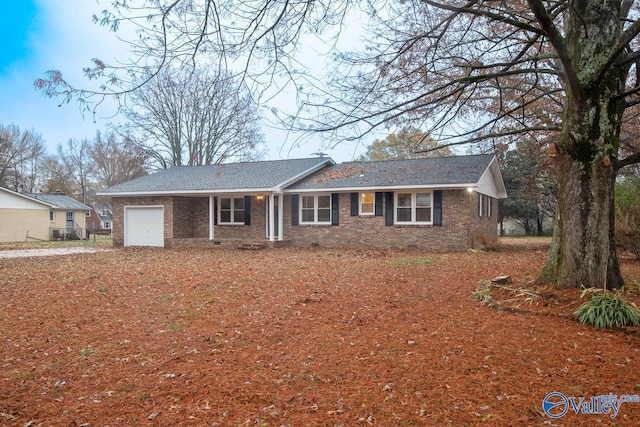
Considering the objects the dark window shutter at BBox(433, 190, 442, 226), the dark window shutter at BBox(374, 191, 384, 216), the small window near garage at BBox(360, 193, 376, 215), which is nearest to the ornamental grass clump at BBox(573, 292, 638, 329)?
the dark window shutter at BBox(433, 190, 442, 226)

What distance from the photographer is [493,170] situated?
62.9 ft

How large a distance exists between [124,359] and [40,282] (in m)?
6.10

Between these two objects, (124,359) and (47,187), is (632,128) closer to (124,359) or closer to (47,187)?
(124,359)

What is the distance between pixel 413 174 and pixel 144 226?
13351mm

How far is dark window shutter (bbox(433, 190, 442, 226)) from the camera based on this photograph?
1590 centimetres

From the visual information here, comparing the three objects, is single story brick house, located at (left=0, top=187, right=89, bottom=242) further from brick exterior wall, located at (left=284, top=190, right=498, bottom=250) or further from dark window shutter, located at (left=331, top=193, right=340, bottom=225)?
dark window shutter, located at (left=331, top=193, right=340, bottom=225)

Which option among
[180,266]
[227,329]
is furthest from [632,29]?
[180,266]

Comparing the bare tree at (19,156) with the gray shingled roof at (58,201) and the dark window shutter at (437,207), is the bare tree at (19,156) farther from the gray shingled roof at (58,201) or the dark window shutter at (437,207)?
the dark window shutter at (437,207)

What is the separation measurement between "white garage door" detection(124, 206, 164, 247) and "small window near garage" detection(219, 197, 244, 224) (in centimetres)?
293

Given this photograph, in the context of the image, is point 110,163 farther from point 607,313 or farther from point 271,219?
point 607,313

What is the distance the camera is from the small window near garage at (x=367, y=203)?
17156 mm

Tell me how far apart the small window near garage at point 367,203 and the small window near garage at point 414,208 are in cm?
111

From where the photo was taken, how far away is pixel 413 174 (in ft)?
56.0

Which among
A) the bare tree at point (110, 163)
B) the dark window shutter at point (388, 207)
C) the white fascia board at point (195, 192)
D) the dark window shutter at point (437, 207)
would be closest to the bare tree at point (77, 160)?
the bare tree at point (110, 163)
